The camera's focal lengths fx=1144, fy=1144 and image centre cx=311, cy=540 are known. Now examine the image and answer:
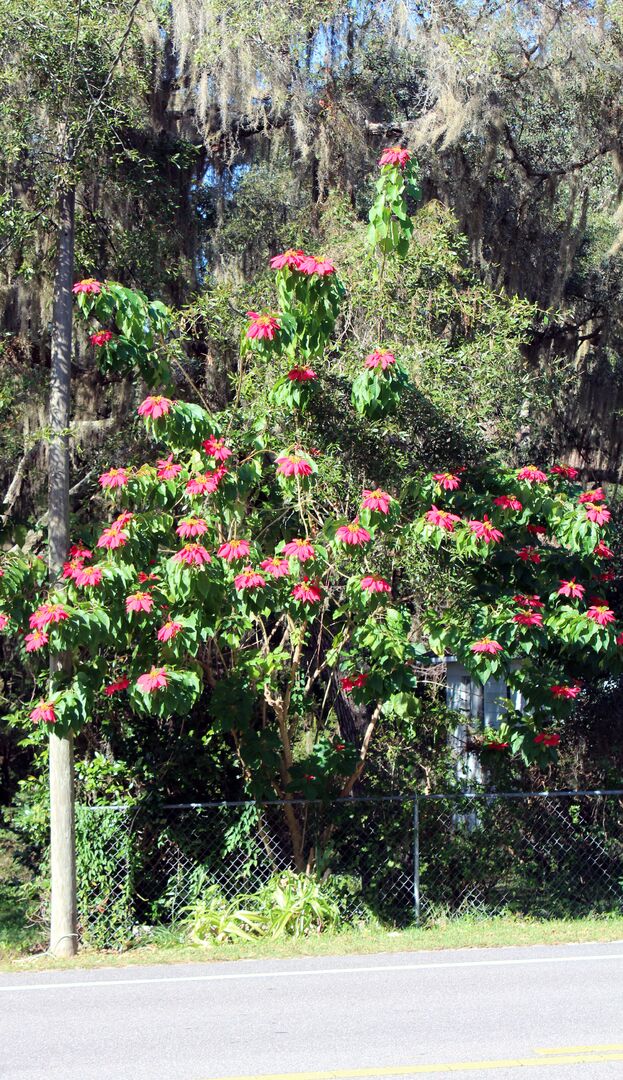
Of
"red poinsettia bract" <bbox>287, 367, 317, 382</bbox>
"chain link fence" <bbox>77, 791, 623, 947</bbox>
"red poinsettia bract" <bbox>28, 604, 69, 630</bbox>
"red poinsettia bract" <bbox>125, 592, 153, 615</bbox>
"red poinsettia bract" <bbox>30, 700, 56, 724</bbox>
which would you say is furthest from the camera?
"chain link fence" <bbox>77, 791, 623, 947</bbox>

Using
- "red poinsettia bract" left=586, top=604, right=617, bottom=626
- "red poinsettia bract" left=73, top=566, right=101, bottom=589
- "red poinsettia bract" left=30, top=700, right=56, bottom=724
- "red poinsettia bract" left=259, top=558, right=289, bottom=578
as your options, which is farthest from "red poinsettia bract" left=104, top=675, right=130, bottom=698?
"red poinsettia bract" left=586, top=604, right=617, bottom=626

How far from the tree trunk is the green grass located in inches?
16.5

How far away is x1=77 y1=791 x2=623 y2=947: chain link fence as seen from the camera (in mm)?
9898

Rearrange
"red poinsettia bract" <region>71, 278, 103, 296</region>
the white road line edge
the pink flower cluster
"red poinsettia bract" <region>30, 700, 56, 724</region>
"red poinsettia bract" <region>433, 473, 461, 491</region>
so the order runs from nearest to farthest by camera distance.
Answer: the white road line edge
"red poinsettia bract" <region>30, 700, 56, 724</region>
the pink flower cluster
"red poinsettia bract" <region>71, 278, 103, 296</region>
"red poinsettia bract" <region>433, 473, 461, 491</region>

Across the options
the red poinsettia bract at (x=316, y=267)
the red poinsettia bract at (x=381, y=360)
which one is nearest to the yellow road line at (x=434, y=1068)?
the red poinsettia bract at (x=381, y=360)

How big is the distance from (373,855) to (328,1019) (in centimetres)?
388

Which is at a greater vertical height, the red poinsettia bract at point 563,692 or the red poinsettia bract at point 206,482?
the red poinsettia bract at point 206,482

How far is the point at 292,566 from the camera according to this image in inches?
343

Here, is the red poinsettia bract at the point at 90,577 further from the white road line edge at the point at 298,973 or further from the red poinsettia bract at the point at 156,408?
the white road line edge at the point at 298,973

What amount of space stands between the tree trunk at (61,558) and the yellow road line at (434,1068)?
3.89 meters

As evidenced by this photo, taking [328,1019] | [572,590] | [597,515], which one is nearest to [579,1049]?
[328,1019]

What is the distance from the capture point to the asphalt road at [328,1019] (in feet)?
18.6

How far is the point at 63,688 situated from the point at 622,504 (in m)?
7.31

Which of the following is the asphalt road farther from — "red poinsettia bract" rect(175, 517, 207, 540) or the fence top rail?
"red poinsettia bract" rect(175, 517, 207, 540)
